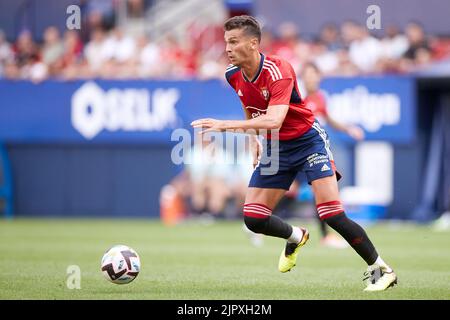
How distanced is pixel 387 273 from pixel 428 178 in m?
12.0

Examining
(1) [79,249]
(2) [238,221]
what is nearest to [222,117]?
(2) [238,221]

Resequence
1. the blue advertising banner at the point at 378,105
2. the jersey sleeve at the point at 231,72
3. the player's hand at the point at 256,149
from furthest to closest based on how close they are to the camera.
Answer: the blue advertising banner at the point at 378,105, the player's hand at the point at 256,149, the jersey sleeve at the point at 231,72

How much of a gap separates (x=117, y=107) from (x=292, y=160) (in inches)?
472

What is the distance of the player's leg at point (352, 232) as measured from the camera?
27.6 feet

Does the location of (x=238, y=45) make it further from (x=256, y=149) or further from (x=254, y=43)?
(x=256, y=149)

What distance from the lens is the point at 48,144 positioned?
68.1 feet

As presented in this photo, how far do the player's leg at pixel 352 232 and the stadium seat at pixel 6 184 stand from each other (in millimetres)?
13160

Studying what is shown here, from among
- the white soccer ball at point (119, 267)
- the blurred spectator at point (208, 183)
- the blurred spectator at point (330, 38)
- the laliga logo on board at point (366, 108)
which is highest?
the blurred spectator at point (330, 38)

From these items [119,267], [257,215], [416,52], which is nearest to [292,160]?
[257,215]

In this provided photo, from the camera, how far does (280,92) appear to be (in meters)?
8.38

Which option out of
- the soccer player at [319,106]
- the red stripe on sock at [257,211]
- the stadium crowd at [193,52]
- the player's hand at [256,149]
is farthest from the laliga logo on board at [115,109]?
the red stripe on sock at [257,211]

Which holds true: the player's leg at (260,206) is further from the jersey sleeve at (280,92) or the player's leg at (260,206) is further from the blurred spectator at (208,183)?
the blurred spectator at (208,183)

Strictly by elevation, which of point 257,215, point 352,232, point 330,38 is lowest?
point 352,232

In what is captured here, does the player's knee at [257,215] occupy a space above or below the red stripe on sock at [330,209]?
below
